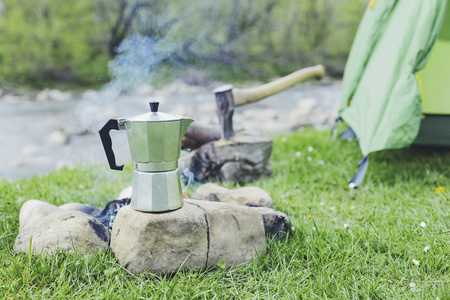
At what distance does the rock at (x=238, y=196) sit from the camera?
207cm

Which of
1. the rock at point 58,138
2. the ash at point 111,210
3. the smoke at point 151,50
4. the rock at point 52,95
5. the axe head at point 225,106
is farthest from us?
the rock at point 52,95

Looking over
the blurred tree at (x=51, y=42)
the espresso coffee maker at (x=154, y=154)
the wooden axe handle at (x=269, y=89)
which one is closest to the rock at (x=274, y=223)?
the espresso coffee maker at (x=154, y=154)

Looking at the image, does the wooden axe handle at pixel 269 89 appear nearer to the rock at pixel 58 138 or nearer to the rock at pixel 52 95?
the rock at pixel 58 138

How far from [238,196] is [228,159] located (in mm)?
848

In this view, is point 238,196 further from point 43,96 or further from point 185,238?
point 43,96

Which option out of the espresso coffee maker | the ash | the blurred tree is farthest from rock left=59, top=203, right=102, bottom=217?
the blurred tree

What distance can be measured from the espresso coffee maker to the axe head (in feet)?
4.33

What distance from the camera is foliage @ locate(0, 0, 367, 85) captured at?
1437 centimetres

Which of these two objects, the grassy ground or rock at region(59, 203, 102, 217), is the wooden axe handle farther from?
rock at region(59, 203, 102, 217)

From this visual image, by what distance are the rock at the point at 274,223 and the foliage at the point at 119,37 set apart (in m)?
10.7

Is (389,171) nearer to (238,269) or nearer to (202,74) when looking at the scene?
(238,269)

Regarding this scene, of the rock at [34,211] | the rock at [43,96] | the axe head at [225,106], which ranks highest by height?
the axe head at [225,106]

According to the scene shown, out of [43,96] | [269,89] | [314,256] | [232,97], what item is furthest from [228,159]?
[43,96]

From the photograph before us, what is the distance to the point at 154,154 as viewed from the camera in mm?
1461
